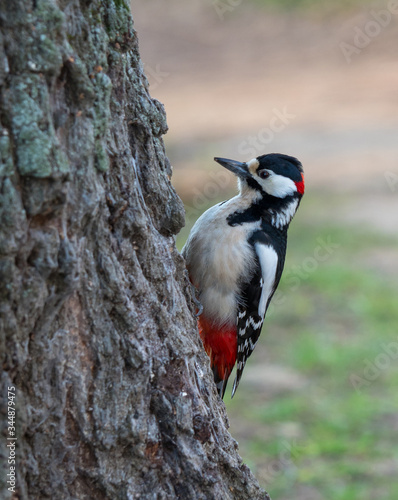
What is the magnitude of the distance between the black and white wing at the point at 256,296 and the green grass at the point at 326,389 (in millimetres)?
1303

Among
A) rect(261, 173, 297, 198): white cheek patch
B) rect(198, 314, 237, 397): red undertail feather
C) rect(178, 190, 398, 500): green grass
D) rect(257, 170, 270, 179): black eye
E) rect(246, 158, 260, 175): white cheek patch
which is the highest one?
rect(246, 158, 260, 175): white cheek patch

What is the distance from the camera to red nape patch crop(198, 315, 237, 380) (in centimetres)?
346

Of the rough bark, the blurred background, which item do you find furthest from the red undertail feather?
the blurred background

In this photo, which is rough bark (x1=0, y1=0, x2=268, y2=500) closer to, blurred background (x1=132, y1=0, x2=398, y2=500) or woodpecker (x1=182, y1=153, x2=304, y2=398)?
woodpecker (x1=182, y1=153, x2=304, y2=398)

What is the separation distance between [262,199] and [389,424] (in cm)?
239

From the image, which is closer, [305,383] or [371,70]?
[305,383]

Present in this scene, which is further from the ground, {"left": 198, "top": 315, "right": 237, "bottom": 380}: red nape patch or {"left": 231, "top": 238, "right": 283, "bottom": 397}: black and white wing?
{"left": 231, "top": 238, "right": 283, "bottom": 397}: black and white wing

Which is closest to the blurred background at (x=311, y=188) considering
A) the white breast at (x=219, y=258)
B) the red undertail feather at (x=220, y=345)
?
the red undertail feather at (x=220, y=345)

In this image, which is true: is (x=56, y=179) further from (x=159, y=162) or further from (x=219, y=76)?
(x=219, y=76)

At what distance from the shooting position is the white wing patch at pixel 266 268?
3.35m

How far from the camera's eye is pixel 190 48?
19.8 m

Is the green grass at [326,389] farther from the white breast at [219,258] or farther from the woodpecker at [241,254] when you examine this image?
the white breast at [219,258]

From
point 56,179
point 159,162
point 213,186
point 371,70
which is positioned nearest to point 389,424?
point 159,162

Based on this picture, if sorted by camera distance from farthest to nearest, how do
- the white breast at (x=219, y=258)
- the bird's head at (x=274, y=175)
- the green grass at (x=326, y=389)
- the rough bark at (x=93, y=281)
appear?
the green grass at (x=326, y=389) < the bird's head at (x=274, y=175) < the white breast at (x=219, y=258) < the rough bark at (x=93, y=281)
